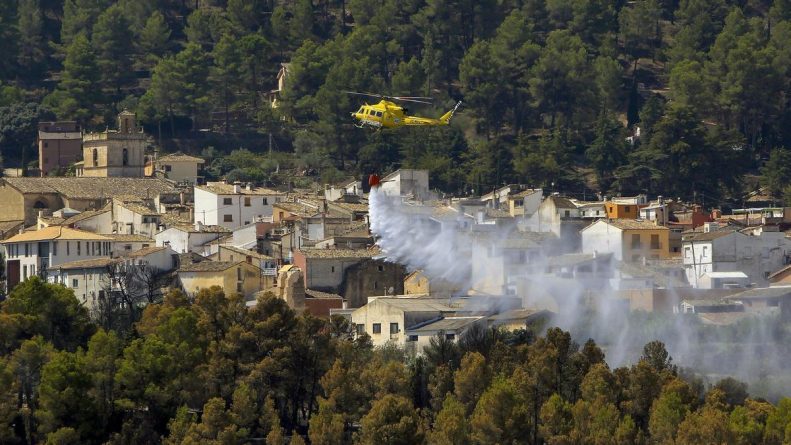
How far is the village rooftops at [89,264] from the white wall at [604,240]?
14165mm

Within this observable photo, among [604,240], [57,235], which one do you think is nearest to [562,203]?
[604,240]

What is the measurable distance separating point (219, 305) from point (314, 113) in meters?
43.3

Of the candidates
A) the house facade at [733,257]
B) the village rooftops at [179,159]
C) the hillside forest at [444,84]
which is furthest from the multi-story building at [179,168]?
the house facade at [733,257]

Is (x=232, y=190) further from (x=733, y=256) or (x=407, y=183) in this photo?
(x=733, y=256)

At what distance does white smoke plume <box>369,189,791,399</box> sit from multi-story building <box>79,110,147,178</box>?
2007cm

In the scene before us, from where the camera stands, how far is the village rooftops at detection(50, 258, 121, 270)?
8262 cm

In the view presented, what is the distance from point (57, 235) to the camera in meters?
86.2

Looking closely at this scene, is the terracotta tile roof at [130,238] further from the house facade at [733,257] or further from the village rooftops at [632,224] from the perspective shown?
the house facade at [733,257]

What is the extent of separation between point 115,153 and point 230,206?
35.8 feet

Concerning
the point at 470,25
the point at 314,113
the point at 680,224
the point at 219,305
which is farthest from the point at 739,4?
the point at 219,305

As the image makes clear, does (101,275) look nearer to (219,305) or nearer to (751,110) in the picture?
(219,305)

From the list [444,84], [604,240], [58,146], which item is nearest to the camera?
[604,240]

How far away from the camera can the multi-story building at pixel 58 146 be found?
107 metres

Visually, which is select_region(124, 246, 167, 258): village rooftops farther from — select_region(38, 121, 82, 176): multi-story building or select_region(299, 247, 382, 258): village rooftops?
select_region(38, 121, 82, 176): multi-story building
